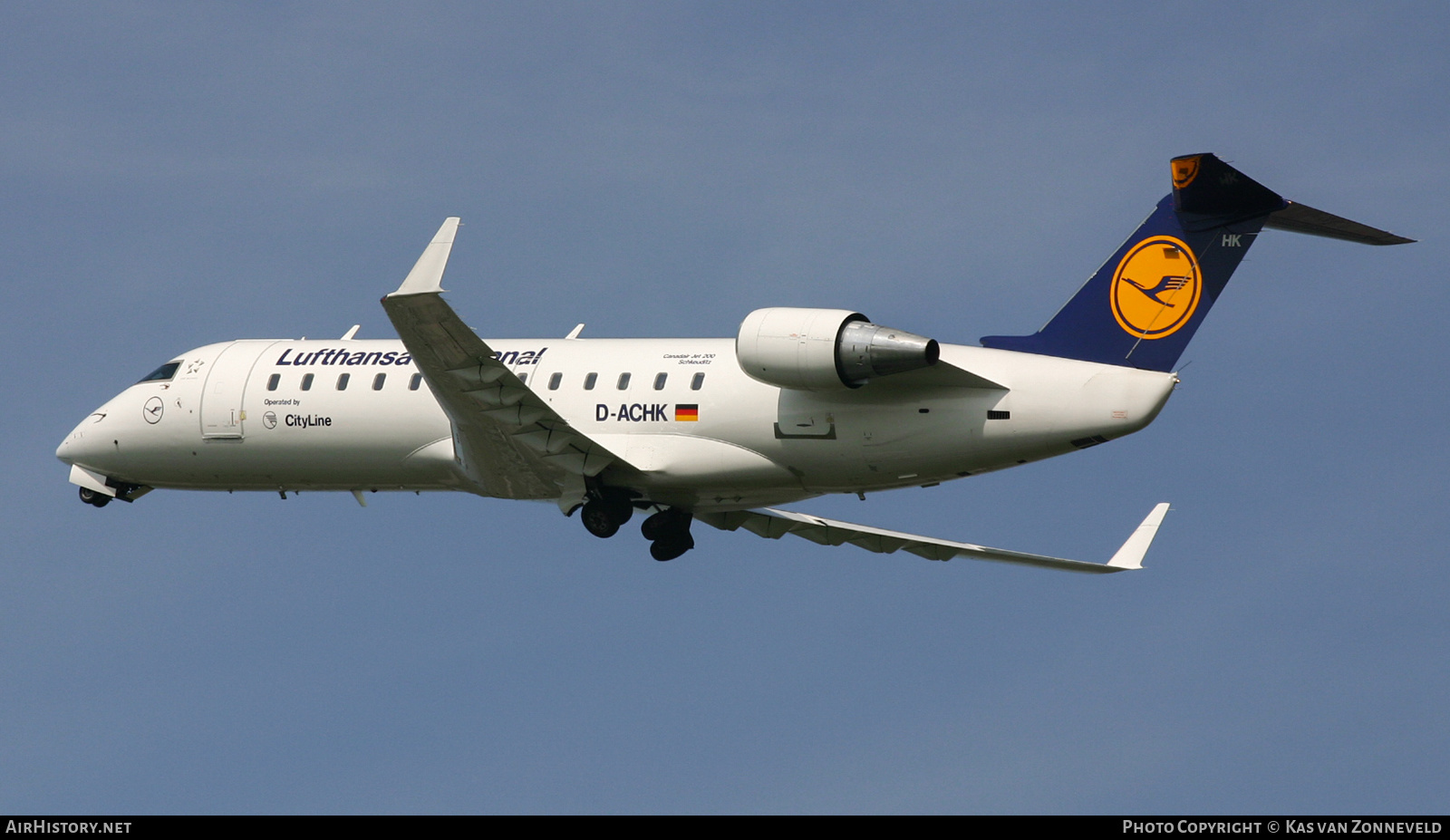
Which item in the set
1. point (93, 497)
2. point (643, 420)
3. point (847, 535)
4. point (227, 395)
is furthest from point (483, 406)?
point (93, 497)

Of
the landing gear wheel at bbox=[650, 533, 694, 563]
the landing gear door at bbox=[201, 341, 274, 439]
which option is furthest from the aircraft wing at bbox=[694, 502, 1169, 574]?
the landing gear door at bbox=[201, 341, 274, 439]

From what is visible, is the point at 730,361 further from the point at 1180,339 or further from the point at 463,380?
the point at 1180,339

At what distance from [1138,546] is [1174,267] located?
587cm

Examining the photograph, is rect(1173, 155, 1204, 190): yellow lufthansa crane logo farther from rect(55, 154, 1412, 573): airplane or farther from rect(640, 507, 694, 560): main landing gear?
rect(640, 507, 694, 560): main landing gear

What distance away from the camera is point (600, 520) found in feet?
88.4

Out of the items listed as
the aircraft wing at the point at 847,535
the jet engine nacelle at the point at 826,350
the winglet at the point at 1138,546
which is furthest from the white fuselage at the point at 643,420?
the winglet at the point at 1138,546

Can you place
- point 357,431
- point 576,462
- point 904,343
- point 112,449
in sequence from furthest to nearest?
point 112,449
point 357,431
point 576,462
point 904,343

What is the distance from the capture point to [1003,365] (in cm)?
2514

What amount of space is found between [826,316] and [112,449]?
12.7 meters

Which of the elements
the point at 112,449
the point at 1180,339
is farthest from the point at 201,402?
the point at 1180,339

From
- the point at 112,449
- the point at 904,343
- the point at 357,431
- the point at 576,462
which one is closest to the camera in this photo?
the point at 904,343

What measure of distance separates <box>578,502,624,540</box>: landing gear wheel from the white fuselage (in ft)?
2.15

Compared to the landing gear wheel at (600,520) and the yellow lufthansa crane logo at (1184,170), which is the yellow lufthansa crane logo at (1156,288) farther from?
the landing gear wheel at (600,520)

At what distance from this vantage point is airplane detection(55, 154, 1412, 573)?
2447cm
